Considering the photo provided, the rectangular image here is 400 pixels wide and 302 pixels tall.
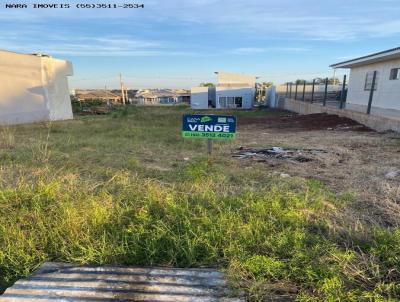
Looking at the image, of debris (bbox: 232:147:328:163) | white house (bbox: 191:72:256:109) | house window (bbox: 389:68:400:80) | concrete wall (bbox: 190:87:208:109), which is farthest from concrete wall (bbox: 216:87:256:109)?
debris (bbox: 232:147:328:163)

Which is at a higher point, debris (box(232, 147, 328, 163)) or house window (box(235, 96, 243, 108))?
debris (box(232, 147, 328, 163))

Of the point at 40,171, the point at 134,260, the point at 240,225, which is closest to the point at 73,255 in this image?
the point at 134,260

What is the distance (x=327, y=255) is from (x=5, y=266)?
237 centimetres

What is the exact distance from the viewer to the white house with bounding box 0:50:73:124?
52.7 feet

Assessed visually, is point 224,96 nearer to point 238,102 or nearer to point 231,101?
point 231,101

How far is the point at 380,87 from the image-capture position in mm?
14852

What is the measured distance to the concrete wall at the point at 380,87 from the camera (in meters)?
13.5

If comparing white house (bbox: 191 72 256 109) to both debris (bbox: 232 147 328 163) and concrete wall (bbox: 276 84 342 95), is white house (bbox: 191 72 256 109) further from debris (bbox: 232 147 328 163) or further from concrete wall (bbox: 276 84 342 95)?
debris (bbox: 232 147 328 163)

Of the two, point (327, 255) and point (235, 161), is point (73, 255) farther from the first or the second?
point (235, 161)

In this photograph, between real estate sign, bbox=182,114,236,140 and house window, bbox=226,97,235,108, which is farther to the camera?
house window, bbox=226,97,235,108

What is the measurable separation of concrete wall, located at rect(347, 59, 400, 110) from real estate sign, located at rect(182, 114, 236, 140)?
11.5 m

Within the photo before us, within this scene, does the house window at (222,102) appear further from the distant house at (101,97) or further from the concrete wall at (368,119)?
the distant house at (101,97)

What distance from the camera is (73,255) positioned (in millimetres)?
2447

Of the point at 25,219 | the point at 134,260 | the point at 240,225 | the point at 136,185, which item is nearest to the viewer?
the point at 134,260
